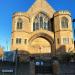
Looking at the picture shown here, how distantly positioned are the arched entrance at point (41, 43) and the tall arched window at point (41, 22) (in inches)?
83.4

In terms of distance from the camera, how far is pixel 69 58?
4806 cm

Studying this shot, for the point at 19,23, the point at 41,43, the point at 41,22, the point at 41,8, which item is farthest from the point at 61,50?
the point at 41,8

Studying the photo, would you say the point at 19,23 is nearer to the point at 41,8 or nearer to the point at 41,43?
the point at 41,43

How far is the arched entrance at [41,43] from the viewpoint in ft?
190

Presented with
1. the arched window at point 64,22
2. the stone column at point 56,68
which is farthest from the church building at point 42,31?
the stone column at point 56,68

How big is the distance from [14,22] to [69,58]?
53.9ft

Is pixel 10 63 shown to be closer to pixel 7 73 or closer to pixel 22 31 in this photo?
pixel 7 73

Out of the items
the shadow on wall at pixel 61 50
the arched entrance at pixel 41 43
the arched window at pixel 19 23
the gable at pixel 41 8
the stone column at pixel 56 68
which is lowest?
the stone column at pixel 56 68

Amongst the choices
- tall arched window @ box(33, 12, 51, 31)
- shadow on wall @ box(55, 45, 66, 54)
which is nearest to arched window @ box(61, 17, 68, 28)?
tall arched window @ box(33, 12, 51, 31)

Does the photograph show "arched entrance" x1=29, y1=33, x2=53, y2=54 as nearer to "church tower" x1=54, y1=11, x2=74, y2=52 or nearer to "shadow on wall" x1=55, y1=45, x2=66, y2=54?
"church tower" x1=54, y1=11, x2=74, y2=52

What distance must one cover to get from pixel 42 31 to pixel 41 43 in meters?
2.95

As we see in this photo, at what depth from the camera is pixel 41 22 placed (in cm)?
5922

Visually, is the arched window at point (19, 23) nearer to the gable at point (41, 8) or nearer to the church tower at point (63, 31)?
the gable at point (41, 8)

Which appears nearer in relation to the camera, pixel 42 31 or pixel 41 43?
pixel 42 31
